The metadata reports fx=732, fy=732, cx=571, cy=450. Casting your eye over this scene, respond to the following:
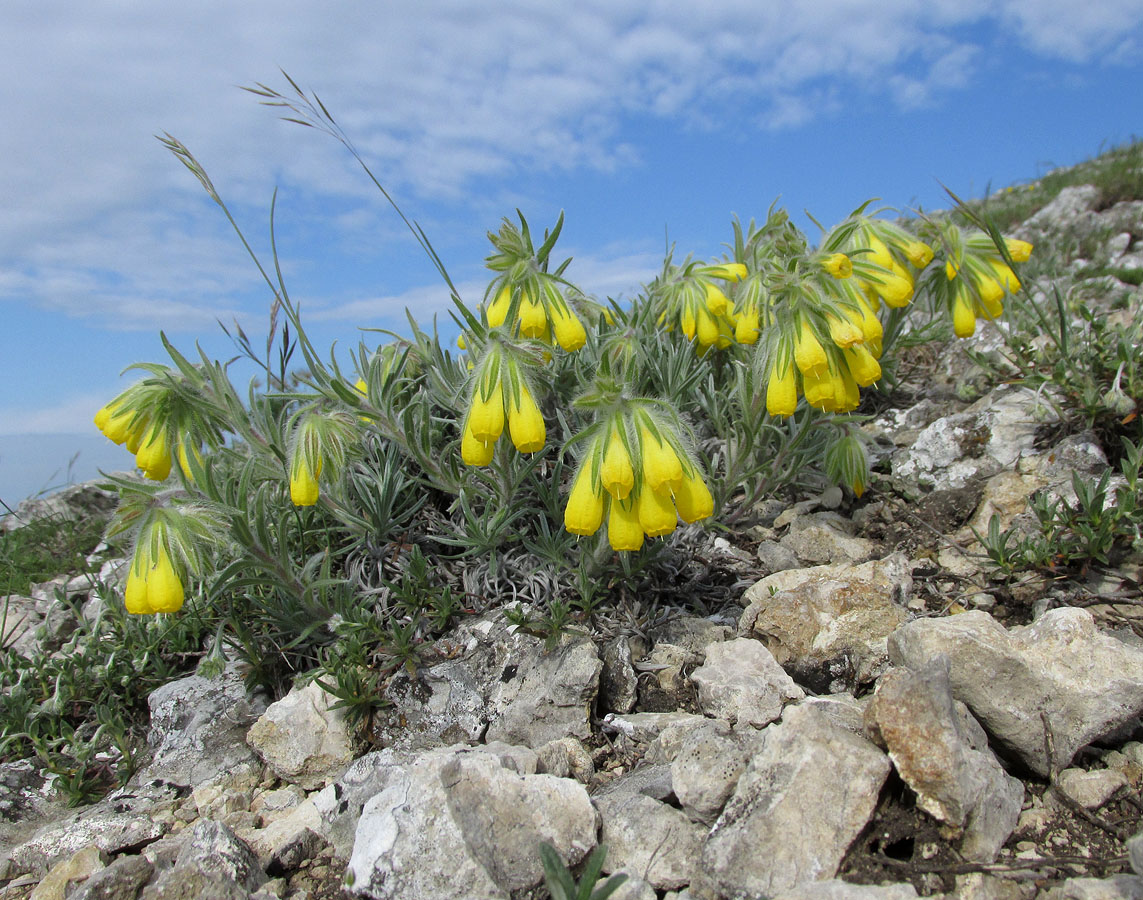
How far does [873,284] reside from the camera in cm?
337

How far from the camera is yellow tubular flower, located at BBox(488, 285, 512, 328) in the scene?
331cm

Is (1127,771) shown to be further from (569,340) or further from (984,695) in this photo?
(569,340)

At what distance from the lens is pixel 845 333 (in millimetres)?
2859

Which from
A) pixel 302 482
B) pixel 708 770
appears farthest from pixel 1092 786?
pixel 302 482

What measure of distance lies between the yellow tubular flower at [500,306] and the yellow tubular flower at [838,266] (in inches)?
53.8

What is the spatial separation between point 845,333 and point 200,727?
3210 mm

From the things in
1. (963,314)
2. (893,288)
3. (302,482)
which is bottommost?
(302,482)

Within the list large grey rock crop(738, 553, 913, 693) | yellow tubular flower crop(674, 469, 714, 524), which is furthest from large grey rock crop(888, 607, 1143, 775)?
yellow tubular flower crop(674, 469, 714, 524)

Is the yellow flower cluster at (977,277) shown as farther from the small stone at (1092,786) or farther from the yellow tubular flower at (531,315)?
the small stone at (1092,786)

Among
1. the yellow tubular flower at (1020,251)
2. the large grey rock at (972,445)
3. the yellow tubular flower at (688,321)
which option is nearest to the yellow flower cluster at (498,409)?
the yellow tubular flower at (688,321)

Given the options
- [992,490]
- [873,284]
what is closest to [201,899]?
[873,284]

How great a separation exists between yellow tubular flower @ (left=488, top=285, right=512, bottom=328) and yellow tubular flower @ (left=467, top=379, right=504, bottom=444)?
74 cm

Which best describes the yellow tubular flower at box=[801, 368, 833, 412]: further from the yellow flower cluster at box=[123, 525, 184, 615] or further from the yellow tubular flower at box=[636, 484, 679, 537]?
the yellow flower cluster at box=[123, 525, 184, 615]

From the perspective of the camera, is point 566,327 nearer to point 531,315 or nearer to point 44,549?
point 531,315
